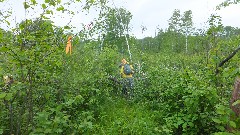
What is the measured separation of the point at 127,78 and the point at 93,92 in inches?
95.6

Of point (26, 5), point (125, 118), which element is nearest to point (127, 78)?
point (125, 118)

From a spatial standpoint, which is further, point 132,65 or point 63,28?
point 132,65

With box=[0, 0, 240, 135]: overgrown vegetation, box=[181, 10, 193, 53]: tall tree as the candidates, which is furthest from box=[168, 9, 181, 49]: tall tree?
box=[0, 0, 240, 135]: overgrown vegetation

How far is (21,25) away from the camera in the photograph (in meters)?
3.27

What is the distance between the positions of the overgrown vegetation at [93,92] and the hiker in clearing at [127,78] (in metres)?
0.21

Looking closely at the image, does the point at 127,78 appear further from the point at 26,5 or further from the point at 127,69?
the point at 26,5

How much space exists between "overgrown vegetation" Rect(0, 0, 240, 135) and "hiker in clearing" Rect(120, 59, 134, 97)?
0.21m

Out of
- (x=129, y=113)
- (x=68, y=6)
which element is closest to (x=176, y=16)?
(x=129, y=113)

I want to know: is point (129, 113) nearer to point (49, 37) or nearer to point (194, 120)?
point (194, 120)

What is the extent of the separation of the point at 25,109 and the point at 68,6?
169 centimetres

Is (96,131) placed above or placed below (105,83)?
below

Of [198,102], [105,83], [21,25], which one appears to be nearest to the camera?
[21,25]

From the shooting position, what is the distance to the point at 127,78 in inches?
388

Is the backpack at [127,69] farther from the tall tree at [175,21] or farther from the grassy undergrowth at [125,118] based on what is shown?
the tall tree at [175,21]
